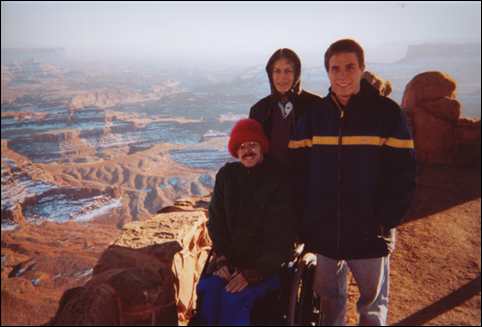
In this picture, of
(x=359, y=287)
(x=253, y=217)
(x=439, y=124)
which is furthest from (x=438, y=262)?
(x=439, y=124)

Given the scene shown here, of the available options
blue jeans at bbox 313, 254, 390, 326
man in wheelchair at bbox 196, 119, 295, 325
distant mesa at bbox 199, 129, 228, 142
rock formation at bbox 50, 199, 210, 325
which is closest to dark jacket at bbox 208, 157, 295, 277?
man in wheelchair at bbox 196, 119, 295, 325

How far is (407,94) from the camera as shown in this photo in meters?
9.55

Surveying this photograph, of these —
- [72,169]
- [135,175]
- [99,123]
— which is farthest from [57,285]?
[99,123]

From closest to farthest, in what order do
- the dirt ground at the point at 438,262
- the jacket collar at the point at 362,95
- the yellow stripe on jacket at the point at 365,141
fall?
the yellow stripe on jacket at the point at 365,141
the jacket collar at the point at 362,95
the dirt ground at the point at 438,262

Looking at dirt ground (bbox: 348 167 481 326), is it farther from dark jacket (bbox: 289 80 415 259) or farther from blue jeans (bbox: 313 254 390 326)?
dark jacket (bbox: 289 80 415 259)

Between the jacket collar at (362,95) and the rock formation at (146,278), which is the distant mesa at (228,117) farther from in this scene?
the jacket collar at (362,95)

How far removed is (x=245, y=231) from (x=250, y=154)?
495mm

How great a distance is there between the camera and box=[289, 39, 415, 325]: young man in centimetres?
199

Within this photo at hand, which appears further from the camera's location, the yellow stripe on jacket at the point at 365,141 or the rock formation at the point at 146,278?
the rock formation at the point at 146,278

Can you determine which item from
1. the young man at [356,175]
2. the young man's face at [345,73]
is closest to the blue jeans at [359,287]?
the young man at [356,175]

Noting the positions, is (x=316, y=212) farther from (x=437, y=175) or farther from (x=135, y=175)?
(x=135, y=175)

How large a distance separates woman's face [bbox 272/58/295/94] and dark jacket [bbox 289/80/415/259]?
1.57ft

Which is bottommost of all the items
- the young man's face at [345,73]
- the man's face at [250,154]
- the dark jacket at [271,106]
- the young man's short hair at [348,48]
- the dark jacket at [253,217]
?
the dark jacket at [253,217]

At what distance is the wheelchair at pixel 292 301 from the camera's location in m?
2.06
